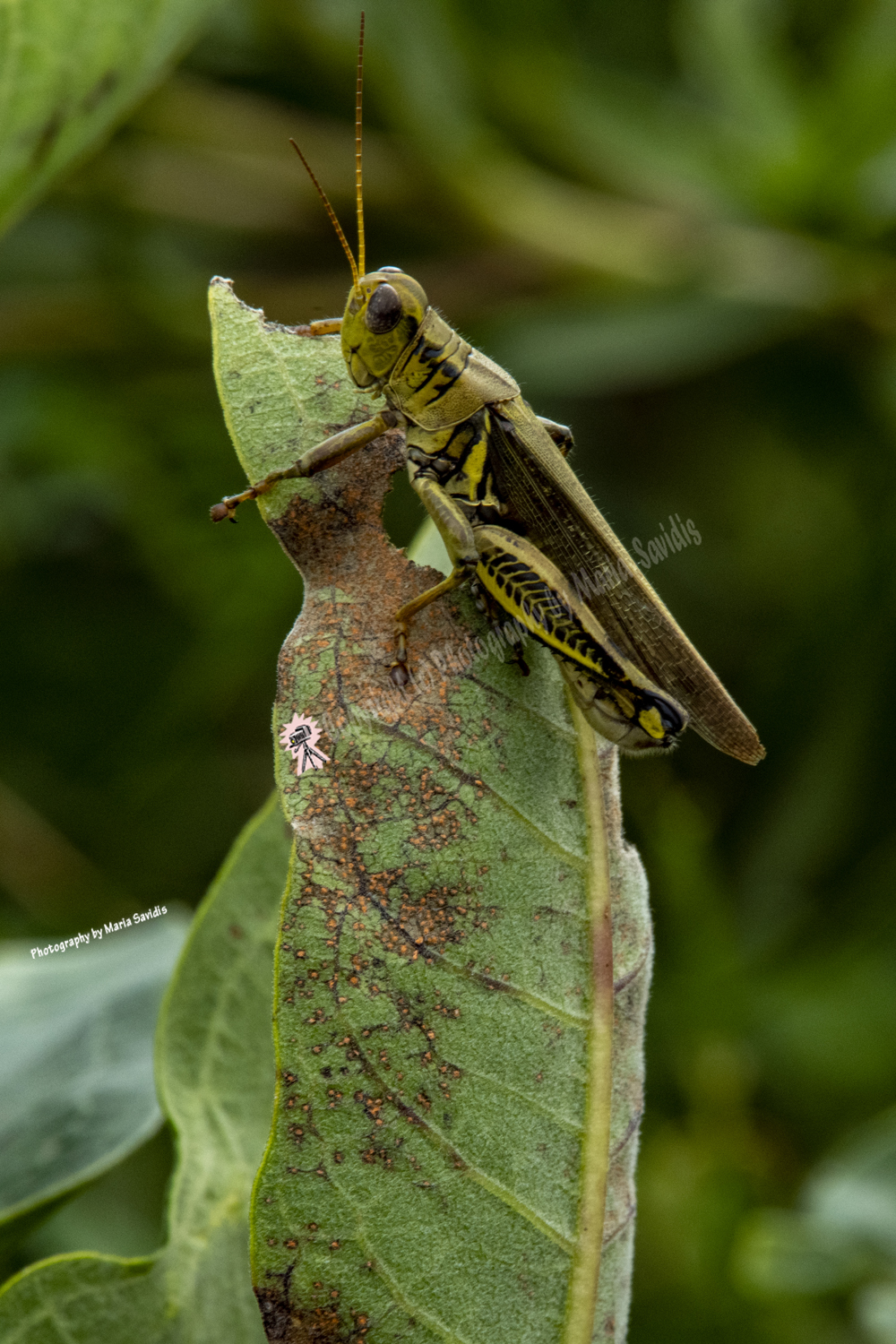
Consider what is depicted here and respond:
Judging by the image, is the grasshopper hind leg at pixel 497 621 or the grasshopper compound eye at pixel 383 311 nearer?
the grasshopper hind leg at pixel 497 621

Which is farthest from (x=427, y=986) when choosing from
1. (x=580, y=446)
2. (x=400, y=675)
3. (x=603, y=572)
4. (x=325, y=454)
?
(x=580, y=446)

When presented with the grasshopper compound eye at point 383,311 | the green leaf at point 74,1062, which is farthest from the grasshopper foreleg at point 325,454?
the green leaf at point 74,1062

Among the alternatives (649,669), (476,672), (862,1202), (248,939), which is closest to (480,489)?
(649,669)

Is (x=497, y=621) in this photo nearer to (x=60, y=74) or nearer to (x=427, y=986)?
(x=427, y=986)

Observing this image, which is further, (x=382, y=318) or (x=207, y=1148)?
(x=382, y=318)

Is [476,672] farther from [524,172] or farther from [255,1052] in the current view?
[524,172]

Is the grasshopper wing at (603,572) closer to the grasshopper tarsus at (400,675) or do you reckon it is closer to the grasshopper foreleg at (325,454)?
the grasshopper foreleg at (325,454)
